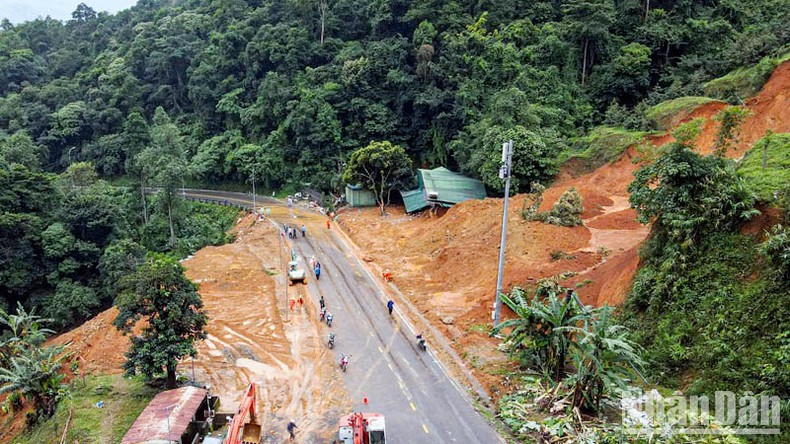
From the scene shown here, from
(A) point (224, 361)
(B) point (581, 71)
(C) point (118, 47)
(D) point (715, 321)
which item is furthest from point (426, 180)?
(C) point (118, 47)

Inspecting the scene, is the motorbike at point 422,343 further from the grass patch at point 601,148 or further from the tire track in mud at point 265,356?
the grass patch at point 601,148

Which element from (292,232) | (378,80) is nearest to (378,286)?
(292,232)

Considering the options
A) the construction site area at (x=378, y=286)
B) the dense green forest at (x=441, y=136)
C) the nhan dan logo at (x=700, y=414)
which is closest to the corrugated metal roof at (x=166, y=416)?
the construction site area at (x=378, y=286)

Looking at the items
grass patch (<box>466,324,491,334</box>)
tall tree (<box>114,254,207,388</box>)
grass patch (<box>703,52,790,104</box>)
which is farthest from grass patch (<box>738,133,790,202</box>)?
tall tree (<box>114,254,207,388</box>)

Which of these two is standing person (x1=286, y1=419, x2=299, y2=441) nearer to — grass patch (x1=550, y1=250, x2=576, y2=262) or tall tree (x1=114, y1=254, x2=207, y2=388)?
tall tree (x1=114, y1=254, x2=207, y2=388)

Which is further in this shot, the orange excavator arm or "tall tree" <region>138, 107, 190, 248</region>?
"tall tree" <region>138, 107, 190, 248</region>

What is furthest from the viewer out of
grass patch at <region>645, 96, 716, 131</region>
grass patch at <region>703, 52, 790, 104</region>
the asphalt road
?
grass patch at <region>645, 96, 716, 131</region>

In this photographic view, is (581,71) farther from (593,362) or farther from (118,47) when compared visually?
(118,47)
